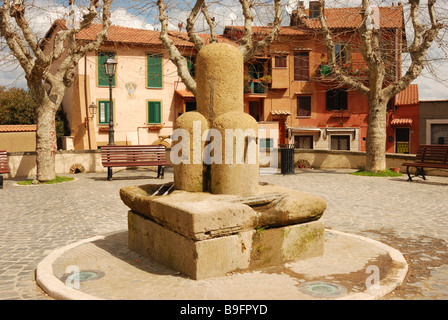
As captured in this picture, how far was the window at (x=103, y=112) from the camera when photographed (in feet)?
90.5

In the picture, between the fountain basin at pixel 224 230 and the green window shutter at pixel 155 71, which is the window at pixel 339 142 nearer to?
the green window shutter at pixel 155 71

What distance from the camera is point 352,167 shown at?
60.6 ft

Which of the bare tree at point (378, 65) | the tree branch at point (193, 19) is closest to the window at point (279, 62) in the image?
the bare tree at point (378, 65)

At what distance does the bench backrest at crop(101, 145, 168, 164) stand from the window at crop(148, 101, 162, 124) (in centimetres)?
1474

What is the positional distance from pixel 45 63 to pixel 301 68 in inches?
880

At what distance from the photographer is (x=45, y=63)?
12.5 meters

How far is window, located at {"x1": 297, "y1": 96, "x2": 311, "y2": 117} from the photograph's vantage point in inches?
1252

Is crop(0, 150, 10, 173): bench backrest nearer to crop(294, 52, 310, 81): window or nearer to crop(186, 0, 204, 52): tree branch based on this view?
crop(186, 0, 204, 52): tree branch

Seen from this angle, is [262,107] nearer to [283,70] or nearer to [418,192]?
[283,70]

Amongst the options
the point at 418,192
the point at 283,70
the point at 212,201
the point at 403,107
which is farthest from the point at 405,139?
the point at 212,201

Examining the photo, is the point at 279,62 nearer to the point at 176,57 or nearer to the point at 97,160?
the point at 97,160

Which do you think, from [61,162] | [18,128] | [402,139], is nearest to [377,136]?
[61,162]

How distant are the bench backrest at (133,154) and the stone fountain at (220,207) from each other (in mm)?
8628
